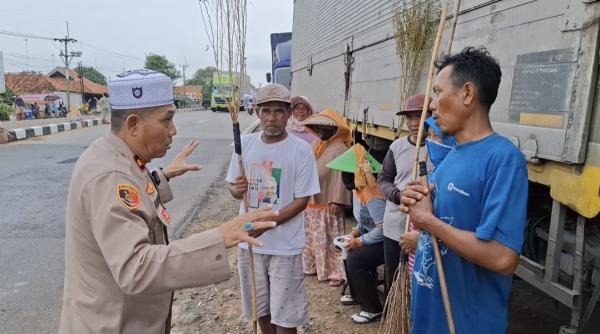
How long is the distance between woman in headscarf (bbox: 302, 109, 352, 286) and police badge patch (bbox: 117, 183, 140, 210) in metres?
2.78

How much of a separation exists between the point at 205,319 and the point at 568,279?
98.1 inches

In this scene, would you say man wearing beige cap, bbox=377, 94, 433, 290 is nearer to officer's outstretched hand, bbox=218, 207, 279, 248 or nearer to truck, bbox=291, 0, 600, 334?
truck, bbox=291, 0, 600, 334

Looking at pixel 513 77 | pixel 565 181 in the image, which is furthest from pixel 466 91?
pixel 513 77

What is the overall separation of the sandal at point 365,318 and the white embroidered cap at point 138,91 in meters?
2.52

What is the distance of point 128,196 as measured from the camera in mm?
1366

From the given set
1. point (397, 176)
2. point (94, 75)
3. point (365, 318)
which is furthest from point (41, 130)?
point (94, 75)

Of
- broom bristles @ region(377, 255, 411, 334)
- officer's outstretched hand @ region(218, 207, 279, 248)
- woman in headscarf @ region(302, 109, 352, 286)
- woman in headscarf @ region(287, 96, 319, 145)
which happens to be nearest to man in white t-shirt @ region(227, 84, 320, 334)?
broom bristles @ region(377, 255, 411, 334)

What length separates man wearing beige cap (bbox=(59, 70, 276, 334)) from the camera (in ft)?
4.22

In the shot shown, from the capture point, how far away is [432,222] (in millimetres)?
1584

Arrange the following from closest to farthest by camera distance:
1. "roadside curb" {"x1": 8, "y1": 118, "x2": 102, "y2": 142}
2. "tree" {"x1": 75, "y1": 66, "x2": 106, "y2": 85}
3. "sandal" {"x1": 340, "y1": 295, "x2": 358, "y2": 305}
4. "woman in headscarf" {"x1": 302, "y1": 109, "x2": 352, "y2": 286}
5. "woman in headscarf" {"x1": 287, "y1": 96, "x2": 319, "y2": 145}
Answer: "sandal" {"x1": 340, "y1": 295, "x2": 358, "y2": 305}
"woman in headscarf" {"x1": 302, "y1": 109, "x2": 352, "y2": 286}
"woman in headscarf" {"x1": 287, "y1": 96, "x2": 319, "y2": 145}
"roadside curb" {"x1": 8, "y1": 118, "x2": 102, "y2": 142}
"tree" {"x1": 75, "y1": 66, "x2": 106, "y2": 85}

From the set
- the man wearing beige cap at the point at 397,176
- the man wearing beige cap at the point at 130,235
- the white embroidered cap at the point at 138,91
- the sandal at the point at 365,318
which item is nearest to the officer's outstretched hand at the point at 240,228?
the man wearing beige cap at the point at 130,235

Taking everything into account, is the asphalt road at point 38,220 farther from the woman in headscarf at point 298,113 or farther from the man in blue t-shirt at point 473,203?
the man in blue t-shirt at point 473,203

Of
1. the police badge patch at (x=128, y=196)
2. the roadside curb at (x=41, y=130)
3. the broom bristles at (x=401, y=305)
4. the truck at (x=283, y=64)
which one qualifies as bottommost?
the roadside curb at (x=41, y=130)

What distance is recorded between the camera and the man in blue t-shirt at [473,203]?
148cm
